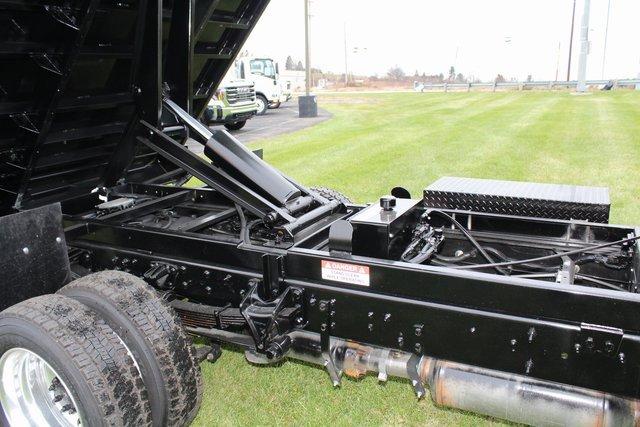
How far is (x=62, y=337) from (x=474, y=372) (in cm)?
191

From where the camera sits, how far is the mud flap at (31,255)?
284cm

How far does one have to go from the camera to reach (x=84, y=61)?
3.22m

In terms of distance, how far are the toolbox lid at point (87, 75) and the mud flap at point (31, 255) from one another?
0.58 m

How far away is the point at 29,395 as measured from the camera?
2.89m

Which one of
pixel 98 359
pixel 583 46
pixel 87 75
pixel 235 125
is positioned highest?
pixel 583 46

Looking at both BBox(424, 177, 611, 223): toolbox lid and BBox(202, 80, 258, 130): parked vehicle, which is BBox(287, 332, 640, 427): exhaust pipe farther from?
BBox(202, 80, 258, 130): parked vehicle

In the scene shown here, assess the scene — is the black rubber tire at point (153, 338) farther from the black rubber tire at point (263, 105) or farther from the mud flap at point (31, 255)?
the black rubber tire at point (263, 105)

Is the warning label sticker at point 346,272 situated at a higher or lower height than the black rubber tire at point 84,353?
higher

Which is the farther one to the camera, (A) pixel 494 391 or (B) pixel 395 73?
(B) pixel 395 73

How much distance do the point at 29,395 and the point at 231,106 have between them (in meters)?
15.8

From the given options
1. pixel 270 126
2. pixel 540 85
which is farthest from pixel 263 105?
pixel 540 85

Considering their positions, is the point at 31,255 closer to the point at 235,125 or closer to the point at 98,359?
the point at 98,359

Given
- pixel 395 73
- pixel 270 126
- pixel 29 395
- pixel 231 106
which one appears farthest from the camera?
pixel 395 73

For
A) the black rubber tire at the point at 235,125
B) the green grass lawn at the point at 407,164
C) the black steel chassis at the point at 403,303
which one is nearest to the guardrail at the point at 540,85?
the green grass lawn at the point at 407,164
